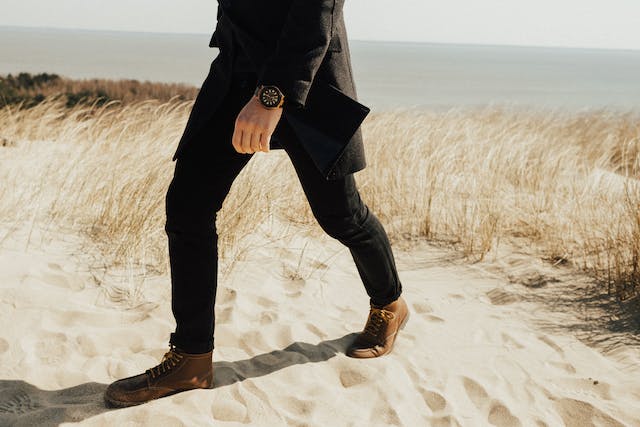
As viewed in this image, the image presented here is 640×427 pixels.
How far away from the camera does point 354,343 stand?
2617 millimetres

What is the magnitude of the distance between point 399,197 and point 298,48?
3211 millimetres

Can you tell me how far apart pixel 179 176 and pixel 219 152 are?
14cm

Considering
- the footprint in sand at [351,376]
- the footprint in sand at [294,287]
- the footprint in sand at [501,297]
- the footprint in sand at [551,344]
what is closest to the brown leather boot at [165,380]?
the footprint in sand at [351,376]

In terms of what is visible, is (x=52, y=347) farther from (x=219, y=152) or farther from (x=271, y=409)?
(x=219, y=152)

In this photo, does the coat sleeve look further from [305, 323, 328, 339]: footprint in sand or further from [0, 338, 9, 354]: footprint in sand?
[0, 338, 9, 354]: footprint in sand

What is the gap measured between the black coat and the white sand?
0.87 meters

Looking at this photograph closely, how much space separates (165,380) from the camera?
7.04 feet

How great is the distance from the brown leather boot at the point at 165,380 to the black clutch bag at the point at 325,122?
0.82 metres

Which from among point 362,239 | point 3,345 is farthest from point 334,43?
point 3,345

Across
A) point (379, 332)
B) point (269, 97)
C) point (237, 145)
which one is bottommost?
point (379, 332)

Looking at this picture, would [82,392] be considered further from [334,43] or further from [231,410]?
[334,43]

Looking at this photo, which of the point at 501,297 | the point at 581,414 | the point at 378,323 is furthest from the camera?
the point at 501,297

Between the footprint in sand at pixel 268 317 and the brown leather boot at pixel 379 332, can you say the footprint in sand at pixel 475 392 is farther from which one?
the footprint in sand at pixel 268 317

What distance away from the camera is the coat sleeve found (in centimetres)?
171
